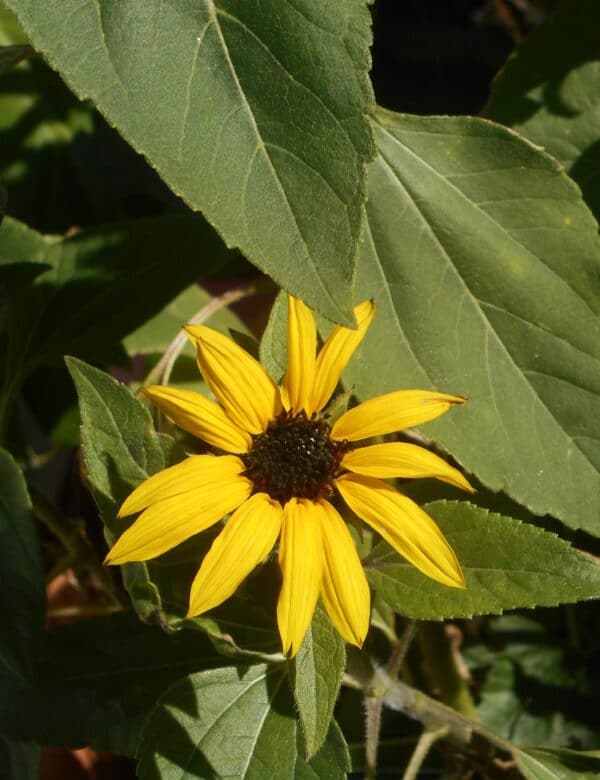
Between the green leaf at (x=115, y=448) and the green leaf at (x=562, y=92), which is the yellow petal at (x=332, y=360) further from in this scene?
the green leaf at (x=562, y=92)

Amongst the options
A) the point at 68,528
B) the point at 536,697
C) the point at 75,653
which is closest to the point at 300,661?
Answer: the point at 75,653

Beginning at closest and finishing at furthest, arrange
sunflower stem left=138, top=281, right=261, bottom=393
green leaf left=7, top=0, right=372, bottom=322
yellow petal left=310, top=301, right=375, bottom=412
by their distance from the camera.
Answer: green leaf left=7, top=0, right=372, bottom=322 → yellow petal left=310, top=301, right=375, bottom=412 → sunflower stem left=138, top=281, right=261, bottom=393

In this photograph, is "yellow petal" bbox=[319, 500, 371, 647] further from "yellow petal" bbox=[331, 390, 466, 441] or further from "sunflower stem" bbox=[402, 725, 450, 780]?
"sunflower stem" bbox=[402, 725, 450, 780]

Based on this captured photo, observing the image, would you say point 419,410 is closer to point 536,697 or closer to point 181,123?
point 181,123

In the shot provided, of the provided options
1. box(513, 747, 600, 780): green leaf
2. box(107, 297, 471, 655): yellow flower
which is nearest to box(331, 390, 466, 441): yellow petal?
box(107, 297, 471, 655): yellow flower

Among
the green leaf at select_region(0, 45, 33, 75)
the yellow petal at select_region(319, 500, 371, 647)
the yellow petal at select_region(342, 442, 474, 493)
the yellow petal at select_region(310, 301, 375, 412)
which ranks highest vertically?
the green leaf at select_region(0, 45, 33, 75)

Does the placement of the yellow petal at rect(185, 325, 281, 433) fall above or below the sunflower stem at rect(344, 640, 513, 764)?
above

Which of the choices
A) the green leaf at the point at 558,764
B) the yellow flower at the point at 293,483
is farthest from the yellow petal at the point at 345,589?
the green leaf at the point at 558,764
